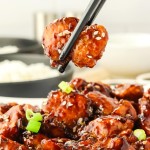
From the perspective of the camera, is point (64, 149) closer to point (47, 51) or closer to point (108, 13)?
point (47, 51)

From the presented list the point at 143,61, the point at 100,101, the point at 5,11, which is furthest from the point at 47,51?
the point at 5,11

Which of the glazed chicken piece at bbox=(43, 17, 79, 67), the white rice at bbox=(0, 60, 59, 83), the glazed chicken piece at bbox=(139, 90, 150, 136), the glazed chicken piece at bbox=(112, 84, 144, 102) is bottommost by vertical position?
the white rice at bbox=(0, 60, 59, 83)

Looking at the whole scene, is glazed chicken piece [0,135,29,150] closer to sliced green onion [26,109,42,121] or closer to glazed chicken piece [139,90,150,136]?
sliced green onion [26,109,42,121]

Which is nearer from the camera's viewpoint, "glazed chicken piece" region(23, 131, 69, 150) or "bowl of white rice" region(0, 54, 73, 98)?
"glazed chicken piece" region(23, 131, 69, 150)

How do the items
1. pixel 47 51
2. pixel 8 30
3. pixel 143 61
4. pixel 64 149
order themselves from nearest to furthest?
pixel 64 149 < pixel 47 51 < pixel 143 61 < pixel 8 30

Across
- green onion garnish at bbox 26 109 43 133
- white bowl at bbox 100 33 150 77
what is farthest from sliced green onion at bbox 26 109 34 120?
white bowl at bbox 100 33 150 77

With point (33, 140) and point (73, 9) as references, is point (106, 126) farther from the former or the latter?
point (73, 9)
